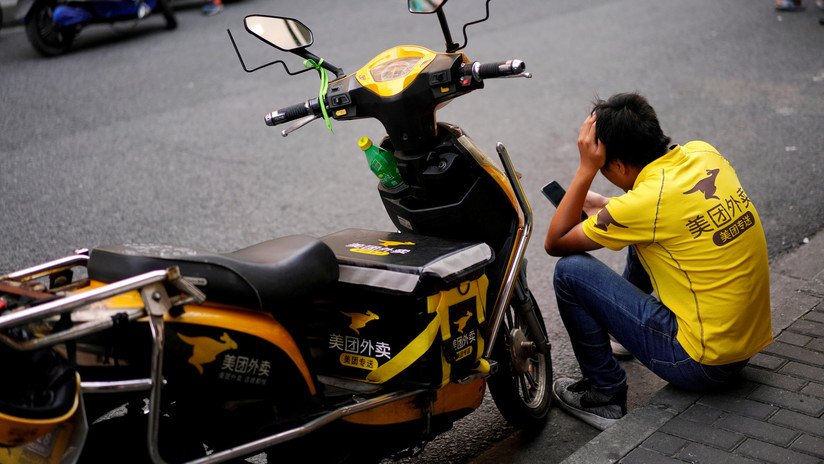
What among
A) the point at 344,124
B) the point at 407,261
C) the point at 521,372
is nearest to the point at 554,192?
the point at 521,372

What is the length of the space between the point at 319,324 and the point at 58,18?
8.05m

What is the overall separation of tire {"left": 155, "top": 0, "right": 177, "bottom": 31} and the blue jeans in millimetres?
8717

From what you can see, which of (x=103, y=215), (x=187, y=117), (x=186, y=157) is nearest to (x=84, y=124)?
(x=187, y=117)

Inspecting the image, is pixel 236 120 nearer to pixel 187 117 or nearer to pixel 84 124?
pixel 187 117

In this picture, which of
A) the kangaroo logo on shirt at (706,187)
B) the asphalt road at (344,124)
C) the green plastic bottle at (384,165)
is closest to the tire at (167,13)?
the asphalt road at (344,124)

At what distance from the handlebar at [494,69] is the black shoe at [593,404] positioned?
1354mm

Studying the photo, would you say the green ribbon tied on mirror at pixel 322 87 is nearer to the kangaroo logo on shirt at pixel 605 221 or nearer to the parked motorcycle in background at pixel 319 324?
the parked motorcycle in background at pixel 319 324

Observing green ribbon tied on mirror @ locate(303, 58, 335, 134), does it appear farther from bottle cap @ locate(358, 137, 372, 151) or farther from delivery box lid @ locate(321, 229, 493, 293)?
delivery box lid @ locate(321, 229, 493, 293)

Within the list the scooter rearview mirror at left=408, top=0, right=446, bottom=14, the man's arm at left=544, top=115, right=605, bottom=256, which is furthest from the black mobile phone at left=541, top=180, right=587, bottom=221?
the scooter rearview mirror at left=408, top=0, right=446, bottom=14

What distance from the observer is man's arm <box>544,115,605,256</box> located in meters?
3.18

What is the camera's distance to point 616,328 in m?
3.40

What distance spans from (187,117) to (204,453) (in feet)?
18.1

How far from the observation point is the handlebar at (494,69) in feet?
9.45

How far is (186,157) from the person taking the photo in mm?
6684
